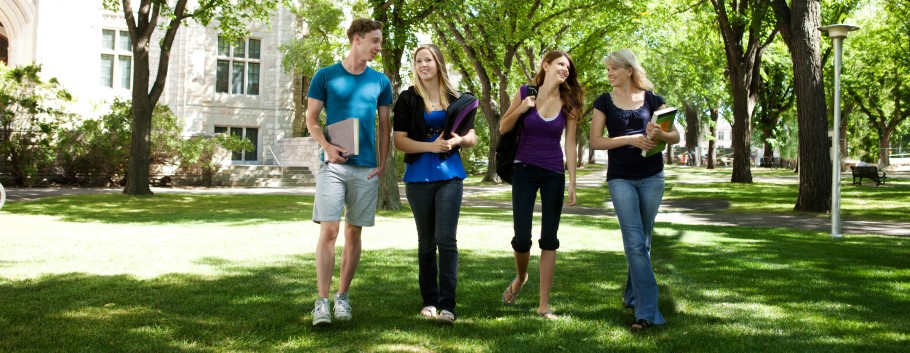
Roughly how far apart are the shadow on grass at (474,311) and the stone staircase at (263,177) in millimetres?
22246

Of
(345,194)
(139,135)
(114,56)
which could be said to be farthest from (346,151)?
(114,56)

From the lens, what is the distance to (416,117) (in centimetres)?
537

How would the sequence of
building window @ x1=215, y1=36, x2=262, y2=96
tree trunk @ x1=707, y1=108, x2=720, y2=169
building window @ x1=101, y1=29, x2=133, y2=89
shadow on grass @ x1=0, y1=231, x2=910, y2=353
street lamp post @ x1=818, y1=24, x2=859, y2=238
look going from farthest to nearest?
tree trunk @ x1=707, y1=108, x2=720, y2=169 < building window @ x1=215, y1=36, x2=262, y2=96 < building window @ x1=101, y1=29, x2=133, y2=89 < street lamp post @ x1=818, y1=24, x2=859, y2=238 < shadow on grass @ x1=0, y1=231, x2=910, y2=353

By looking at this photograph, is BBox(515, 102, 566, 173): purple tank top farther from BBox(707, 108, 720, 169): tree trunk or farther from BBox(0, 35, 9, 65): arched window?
BBox(707, 108, 720, 169): tree trunk

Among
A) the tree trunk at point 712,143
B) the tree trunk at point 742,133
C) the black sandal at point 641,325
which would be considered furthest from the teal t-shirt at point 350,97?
the tree trunk at point 712,143

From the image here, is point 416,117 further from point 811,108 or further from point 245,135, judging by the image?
point 245,135

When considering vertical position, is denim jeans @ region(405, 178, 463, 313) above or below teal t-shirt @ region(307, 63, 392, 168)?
below

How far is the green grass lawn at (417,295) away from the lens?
185 inches

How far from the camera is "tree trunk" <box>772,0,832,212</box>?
1694cm

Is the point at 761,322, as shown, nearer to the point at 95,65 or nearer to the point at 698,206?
the point at 698,206

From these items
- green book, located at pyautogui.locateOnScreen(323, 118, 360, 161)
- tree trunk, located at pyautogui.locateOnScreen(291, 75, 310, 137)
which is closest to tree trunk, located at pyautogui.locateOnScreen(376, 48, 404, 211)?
green book, located at pyautogui.locateOnScreen(323, 118, 360, 161)

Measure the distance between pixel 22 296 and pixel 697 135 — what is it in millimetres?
55095

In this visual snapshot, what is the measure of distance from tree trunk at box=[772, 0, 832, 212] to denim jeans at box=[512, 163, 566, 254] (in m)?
13.3

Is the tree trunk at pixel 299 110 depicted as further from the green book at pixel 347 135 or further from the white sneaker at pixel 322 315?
the white sneaker at pixel 322 315
